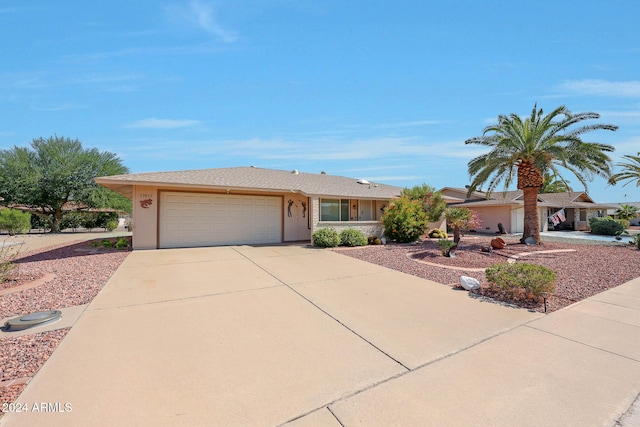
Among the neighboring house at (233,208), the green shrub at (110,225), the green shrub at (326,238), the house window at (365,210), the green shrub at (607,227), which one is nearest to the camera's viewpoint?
the neighboring house at (233,208)

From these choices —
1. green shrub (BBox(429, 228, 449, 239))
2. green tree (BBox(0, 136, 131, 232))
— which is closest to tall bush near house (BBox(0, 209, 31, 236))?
green tree (BBox(0, 136, 131, 232))

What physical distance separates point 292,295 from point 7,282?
649cm

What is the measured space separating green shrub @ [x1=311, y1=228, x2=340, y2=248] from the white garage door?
2.83 meters

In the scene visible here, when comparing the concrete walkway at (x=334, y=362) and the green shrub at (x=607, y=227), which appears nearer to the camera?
the concrete walkway at (x=334, y=362)

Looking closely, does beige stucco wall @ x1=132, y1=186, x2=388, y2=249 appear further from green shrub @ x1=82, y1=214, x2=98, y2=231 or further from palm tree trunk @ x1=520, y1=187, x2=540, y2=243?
green shrub @ x1=82, y1=214, x2=98, y2=231

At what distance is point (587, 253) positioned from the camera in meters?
11.9

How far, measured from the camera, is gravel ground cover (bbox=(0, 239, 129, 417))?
3.22 m

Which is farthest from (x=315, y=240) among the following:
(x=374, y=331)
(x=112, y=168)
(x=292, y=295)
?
(x=112, y=168)

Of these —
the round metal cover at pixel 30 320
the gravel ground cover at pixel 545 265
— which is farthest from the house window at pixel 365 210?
the round metal cover at pixel 30 320

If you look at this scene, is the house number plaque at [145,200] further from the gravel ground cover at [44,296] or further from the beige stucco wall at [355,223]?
the beige stucco wall at [355,223]

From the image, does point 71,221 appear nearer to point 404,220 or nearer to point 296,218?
point 296,218

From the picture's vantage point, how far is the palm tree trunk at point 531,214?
1429cm

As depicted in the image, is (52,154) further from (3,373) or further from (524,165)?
(524,165)

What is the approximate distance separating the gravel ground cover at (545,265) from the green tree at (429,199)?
4.97m
